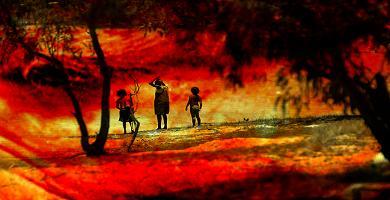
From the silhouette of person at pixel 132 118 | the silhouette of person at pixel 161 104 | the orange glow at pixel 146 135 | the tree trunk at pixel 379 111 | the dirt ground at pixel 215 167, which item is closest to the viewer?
the tree trunk at pixel 379 111

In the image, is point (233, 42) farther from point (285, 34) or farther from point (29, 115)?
point (29, 115)

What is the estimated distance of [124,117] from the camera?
14078 mm

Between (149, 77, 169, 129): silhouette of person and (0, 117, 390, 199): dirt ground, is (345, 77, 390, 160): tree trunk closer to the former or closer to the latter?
(0, 117, 390, 199): dirt ground

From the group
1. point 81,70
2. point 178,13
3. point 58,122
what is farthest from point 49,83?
point 178,13

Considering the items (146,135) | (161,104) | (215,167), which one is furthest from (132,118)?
(215,167)

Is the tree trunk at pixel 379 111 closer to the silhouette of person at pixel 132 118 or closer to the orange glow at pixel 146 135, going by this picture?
the orange glow at pixel 146 135

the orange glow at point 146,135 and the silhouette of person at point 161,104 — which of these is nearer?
the orange glow at point 146,135

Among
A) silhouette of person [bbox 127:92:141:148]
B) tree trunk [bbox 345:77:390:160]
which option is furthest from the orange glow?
tree trunk [bbox 345:77:390:160]

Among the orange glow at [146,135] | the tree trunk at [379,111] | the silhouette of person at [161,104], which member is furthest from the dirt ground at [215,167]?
the silhouette of person at [161,104]

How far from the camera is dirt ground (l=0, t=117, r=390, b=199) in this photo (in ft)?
26.9

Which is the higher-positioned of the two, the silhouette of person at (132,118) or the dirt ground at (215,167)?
the silhouette of person at (132,118)

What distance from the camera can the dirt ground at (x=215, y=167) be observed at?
8188 millimetres

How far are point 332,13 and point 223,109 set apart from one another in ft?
34.3

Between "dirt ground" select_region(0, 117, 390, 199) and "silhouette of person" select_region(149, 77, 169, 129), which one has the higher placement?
"silhouette of person" select_region(149, 77, 169, 129)
